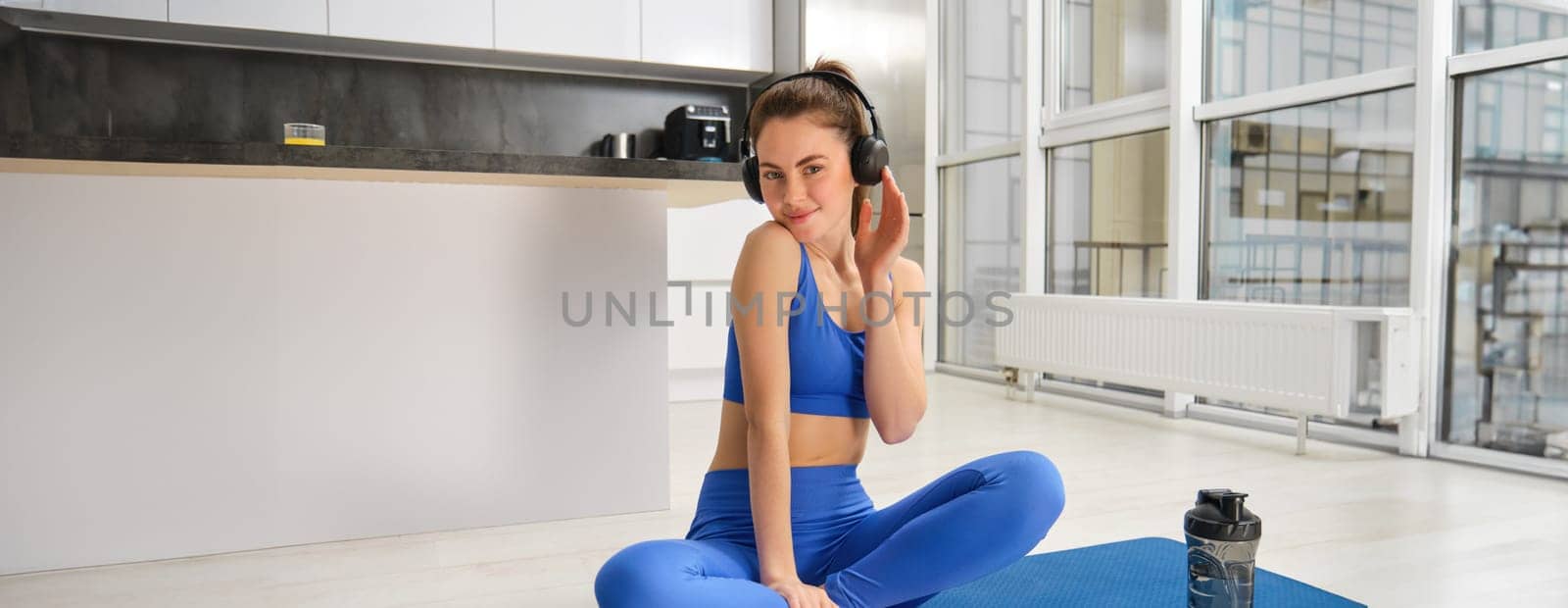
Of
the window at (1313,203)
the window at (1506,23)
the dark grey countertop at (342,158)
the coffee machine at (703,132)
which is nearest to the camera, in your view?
the dark grey countertop at (342,158)

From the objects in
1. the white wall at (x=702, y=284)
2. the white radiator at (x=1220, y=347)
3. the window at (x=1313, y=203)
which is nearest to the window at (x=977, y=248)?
the white radiator at (x=1220, y=347)

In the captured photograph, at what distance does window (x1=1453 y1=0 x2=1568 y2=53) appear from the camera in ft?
9.77

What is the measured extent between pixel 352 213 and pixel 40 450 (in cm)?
75

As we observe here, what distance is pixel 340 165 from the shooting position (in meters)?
1.89

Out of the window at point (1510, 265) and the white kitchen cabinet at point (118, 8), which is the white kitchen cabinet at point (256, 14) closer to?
the white kitchen cabinet at point (118, 8)

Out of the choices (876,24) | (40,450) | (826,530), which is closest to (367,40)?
(40,450)

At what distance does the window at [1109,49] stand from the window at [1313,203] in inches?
19.8

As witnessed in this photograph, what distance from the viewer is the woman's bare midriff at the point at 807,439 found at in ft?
4.20

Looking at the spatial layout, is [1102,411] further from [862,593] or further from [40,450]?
[40,450]

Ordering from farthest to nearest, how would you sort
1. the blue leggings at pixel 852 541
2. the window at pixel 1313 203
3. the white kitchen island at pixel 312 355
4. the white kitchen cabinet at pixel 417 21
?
the white kitchen cabinet at pixel 417 21
the window at pixel 1313 203
the white kitchen island at pixel 312 355
the blue leggings at pixel 852 541

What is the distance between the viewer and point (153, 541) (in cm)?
203

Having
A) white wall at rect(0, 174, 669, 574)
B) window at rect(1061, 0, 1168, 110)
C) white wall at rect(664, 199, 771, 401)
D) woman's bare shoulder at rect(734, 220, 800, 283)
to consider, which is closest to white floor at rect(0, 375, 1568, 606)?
white wall at rect(0, 174, 669, 574)

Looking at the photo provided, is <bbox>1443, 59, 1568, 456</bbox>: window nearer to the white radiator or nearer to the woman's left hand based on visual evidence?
the white radiator

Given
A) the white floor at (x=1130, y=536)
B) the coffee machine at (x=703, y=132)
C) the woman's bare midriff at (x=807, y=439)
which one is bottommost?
the white floor at (x=1130, y=536)
